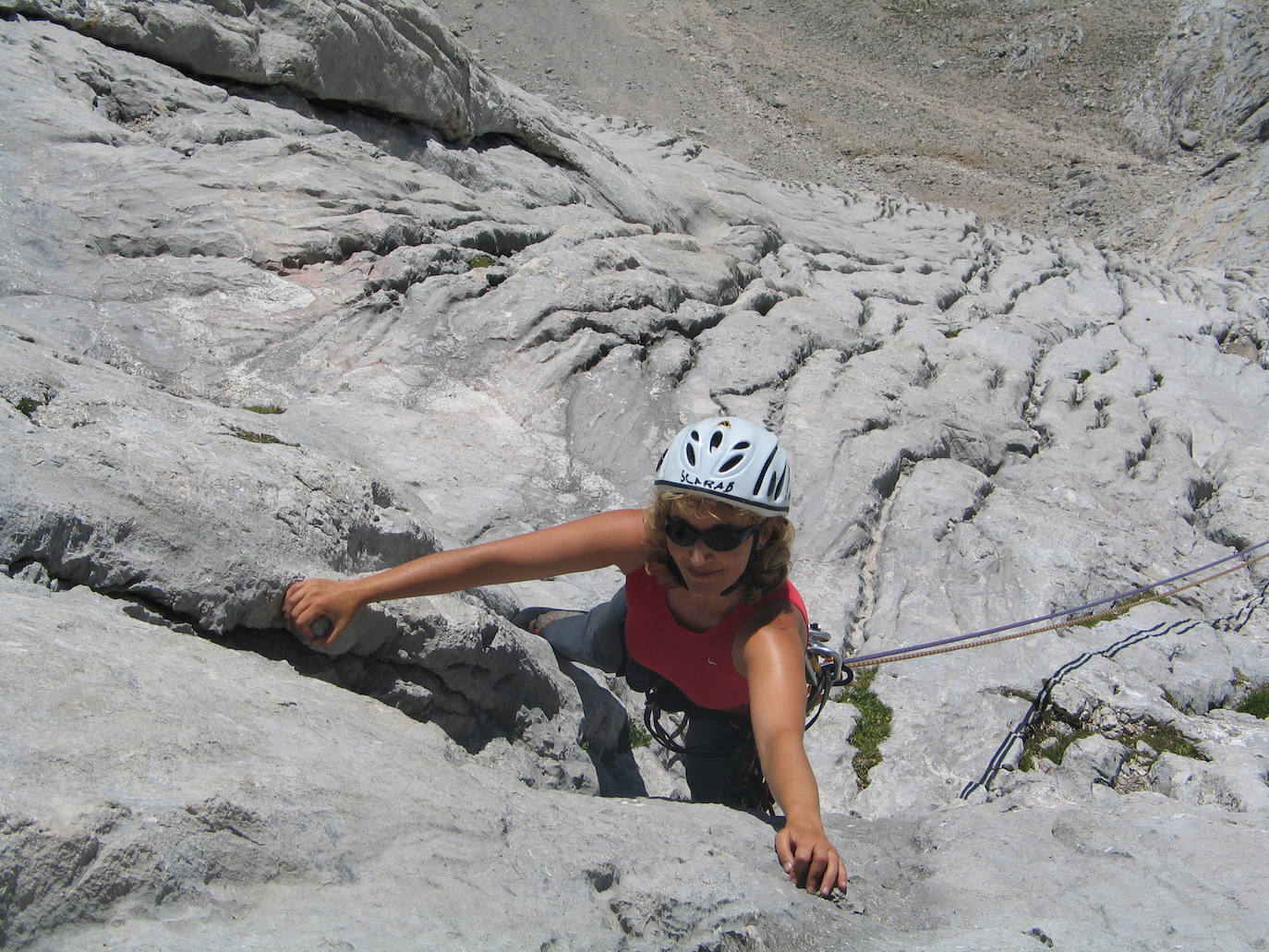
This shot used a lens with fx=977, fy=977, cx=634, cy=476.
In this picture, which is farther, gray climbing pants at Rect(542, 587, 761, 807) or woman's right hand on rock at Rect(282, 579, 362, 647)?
gray climbing pants at Rect(542, 587, 761, 807)

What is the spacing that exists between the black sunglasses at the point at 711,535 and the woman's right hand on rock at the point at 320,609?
1481mm

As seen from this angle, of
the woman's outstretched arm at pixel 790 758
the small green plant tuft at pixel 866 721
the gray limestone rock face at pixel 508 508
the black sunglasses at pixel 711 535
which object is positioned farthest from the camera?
the small green plant tuft at pixel 866 721

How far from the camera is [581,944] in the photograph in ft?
10.2

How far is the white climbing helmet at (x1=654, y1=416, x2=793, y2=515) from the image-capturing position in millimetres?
4297

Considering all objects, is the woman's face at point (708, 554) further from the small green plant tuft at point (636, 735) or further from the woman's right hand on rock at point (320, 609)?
the small green plant tuft at point (636, 735)

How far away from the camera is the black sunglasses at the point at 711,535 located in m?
4.28

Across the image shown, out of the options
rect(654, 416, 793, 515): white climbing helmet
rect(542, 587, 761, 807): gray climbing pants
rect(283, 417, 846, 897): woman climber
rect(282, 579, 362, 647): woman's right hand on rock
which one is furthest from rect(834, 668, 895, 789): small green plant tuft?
rect(282, 579, 362, 647): woman's right hand on rock

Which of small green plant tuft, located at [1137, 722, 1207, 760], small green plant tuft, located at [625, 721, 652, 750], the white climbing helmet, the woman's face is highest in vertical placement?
the white climbing helmet

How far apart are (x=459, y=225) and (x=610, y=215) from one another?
3.51 m

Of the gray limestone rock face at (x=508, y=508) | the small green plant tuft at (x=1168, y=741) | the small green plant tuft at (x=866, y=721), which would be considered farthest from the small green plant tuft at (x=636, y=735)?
the small green plant tuft at (x=1168, y=741)

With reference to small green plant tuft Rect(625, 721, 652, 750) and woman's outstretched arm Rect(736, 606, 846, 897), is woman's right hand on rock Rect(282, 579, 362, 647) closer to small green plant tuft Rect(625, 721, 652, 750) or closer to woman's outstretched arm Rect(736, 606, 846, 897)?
woman's outstretched arm Rect(736, 606, 846, 897)

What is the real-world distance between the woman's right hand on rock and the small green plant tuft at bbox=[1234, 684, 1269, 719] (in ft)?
23.4

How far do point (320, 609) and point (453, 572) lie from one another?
2.11ft

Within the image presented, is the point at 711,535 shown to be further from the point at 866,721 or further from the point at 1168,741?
the point at 1168,741
